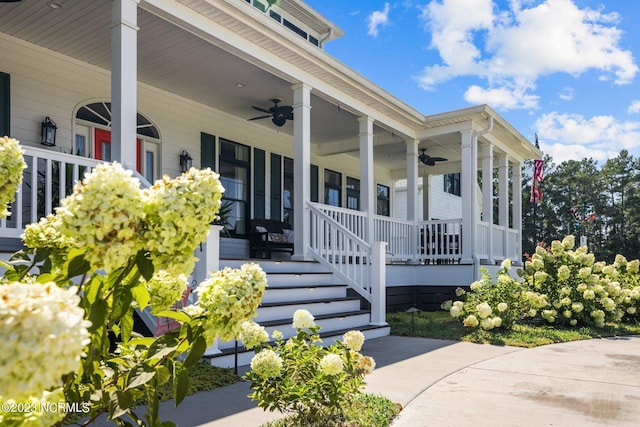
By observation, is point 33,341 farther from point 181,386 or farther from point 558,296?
point 558,296

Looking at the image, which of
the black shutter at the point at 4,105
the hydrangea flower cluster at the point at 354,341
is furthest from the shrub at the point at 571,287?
the black shutter at the point at 4,105

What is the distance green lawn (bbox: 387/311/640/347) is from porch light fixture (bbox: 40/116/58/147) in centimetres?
508

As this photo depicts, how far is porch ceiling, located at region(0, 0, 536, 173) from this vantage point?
5.81 m

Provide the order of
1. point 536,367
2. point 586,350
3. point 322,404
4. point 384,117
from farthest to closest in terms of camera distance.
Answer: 1. point 384,117
2. point 586,350
3. point 536,367
4. point 322,404

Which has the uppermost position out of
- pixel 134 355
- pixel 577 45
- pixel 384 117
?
pixel 577 45

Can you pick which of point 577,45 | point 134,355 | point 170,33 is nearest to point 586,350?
point 134,355

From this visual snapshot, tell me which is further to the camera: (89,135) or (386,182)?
(386,182)

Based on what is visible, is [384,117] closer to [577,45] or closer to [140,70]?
[140,70]

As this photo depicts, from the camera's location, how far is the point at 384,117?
31.0ft

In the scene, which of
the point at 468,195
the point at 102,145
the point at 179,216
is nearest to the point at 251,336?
the point at 179,216

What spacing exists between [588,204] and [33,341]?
37.1m

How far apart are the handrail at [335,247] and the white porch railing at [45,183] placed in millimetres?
3188

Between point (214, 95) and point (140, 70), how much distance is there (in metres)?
1.37

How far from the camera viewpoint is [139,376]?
5.04 ft
